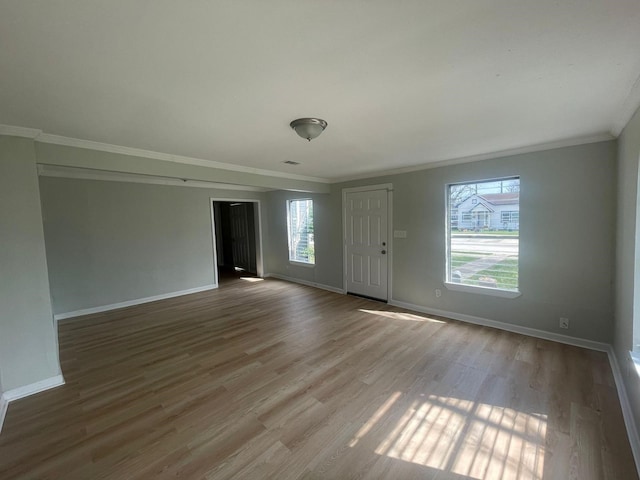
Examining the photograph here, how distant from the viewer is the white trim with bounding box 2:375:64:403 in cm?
227

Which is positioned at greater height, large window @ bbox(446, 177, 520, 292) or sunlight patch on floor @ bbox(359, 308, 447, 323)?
large window @ bbox(446, 177, 520, 292)

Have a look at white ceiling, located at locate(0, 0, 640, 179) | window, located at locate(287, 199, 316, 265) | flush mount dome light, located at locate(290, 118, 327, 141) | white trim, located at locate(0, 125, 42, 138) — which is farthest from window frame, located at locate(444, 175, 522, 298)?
white trim, located at locate(0, 125, 42, 138)

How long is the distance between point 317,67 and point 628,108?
7.80ft

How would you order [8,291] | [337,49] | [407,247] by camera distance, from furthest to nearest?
[407,247] < [8,291] < [337,49]

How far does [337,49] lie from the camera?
1.30 m

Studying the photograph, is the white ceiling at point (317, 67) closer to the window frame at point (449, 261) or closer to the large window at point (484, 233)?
the large window at point (484, 233)

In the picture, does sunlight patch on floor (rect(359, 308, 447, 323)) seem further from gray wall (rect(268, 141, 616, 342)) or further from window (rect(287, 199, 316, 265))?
window (rect(287, 199, 316, 265))

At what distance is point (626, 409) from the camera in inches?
76.2

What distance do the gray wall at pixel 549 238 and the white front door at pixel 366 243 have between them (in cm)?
61

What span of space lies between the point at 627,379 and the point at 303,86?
319cm

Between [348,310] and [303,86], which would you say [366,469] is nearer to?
[303,86]

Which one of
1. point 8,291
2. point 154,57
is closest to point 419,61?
point 154,57

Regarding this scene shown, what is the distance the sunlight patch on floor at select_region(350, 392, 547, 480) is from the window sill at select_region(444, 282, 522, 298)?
1.74 metres

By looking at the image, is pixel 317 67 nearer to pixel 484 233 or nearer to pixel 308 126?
pixel 308 126
